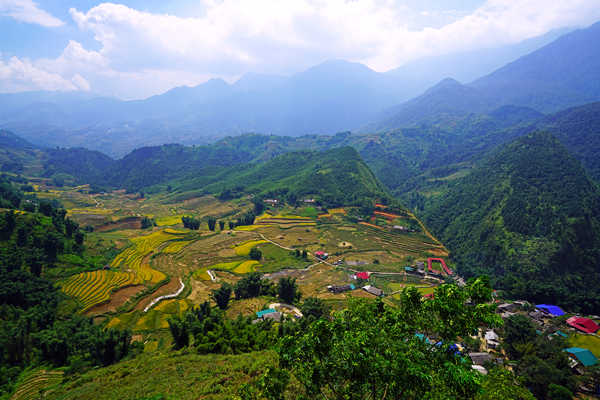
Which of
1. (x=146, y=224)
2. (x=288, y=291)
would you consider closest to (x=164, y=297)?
(x=288, y=291)

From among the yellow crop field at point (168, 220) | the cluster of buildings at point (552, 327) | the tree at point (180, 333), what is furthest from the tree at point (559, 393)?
the yellow crop field at point (168, 220)

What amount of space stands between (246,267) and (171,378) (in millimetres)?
35953

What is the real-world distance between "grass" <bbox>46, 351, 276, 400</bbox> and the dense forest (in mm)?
3983

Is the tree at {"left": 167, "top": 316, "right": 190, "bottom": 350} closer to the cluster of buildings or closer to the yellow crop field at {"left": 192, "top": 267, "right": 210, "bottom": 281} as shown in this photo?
the yellow crop field at {"left": 192, "top": 267, "right": 210, "bottom": 281}

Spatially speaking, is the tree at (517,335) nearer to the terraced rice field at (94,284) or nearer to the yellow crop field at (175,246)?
the terraced rice field at (94,284)

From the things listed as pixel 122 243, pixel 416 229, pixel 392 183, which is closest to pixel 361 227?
pixel 416 229

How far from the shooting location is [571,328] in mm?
37219

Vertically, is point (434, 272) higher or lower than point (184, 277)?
lower

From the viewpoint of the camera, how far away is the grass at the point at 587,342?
1283 inches

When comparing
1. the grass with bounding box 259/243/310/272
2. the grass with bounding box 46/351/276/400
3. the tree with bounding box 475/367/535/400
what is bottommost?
the grass with bounding box 259/243/310/272

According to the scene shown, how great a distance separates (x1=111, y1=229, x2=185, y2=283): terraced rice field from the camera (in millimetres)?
49756

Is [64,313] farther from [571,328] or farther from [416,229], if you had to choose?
[416,229]

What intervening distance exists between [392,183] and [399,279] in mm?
107600

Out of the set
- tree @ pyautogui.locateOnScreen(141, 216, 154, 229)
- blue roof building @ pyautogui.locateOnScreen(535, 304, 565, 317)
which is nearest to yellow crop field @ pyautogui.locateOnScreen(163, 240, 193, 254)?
tree @ pyautogui.locateOnScreen(141, 216, 154, 229)
